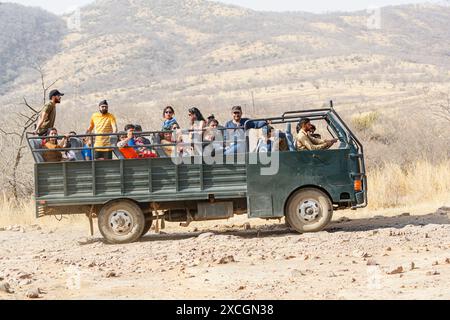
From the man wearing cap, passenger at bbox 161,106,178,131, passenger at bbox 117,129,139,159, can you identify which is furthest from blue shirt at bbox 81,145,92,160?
passenger at bbox 161,106,178,131

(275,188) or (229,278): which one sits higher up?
(275,188)

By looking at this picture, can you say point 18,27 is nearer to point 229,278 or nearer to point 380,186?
point 380,186

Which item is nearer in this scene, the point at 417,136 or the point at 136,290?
the point at 136,290

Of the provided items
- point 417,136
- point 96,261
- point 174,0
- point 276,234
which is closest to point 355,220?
point 276,234

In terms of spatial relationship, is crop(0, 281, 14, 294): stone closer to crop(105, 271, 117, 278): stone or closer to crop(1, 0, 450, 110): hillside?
crop(105, 271, 117, 278): stone

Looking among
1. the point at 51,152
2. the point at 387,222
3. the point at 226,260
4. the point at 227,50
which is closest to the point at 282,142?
the point at 387,222

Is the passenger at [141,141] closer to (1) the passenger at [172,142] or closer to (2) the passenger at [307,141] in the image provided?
(1) the passenger at [172,142]

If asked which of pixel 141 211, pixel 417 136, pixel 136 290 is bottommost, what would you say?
pixel 136 290

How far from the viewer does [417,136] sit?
23.7 meters

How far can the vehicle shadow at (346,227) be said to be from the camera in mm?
14125

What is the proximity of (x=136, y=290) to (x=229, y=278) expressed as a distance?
1.12 m

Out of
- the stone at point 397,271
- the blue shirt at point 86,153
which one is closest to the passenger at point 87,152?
the blue shirt at point 86,153

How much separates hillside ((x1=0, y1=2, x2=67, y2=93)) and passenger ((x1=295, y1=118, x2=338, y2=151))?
214 ft

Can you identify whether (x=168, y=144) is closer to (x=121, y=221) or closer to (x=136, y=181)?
(x=136, y=181)
